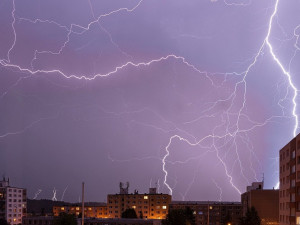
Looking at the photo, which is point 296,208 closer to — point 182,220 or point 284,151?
point 284,151

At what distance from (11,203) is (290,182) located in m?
56.2

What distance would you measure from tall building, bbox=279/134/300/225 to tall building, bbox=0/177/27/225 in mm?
51997

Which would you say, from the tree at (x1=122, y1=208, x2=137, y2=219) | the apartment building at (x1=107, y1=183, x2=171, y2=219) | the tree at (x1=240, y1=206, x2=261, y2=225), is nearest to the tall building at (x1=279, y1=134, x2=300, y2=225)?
the tree at (x1=240, y1=206, x2=261, y2=225)

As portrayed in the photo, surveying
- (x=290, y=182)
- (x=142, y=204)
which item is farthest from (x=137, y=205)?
(x=290, y=182)

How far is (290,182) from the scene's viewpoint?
4191 centimetres

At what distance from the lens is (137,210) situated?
95938mm

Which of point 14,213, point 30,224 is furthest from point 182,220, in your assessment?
point 14,213

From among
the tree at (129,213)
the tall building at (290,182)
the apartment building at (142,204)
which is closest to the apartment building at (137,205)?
the apartment building at (142,204)

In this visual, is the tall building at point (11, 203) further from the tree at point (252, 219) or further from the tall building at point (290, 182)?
the tall building at point (290, 182)

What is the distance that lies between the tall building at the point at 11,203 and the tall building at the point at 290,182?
2047 inches

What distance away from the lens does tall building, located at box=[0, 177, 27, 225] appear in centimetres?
8119

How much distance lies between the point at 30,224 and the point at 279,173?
150 ft

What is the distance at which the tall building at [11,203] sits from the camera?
81.2 meters

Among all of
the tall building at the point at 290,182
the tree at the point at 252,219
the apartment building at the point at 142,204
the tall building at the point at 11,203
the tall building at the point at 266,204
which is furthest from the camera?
the apartment building at the point at 142,204
